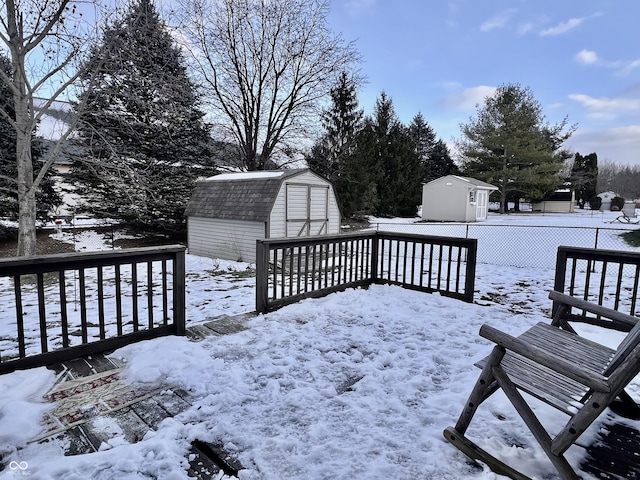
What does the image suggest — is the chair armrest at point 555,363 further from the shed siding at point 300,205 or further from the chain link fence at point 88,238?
the chain link fence at point 88,238

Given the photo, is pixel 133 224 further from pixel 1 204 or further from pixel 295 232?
pixel 295 232

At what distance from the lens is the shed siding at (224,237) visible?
9.47 metres

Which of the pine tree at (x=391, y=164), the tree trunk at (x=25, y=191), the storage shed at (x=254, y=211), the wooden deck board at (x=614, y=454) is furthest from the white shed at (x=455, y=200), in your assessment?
the wooden deck board at (x=614, y=454)

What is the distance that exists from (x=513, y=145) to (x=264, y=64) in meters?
17.0

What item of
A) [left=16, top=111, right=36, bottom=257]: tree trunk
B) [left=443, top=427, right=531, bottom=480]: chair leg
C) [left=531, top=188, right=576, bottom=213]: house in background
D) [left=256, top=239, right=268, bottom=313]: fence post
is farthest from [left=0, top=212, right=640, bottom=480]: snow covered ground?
[left=531, top=188, right=576, bottom=213]: house in background

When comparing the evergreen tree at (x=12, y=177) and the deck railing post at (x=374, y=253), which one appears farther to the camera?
the evergreen tree at (x=12, y=177)

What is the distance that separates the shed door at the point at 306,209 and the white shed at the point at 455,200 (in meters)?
12.6

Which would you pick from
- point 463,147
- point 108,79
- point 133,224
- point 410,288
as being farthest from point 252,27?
point 463,147

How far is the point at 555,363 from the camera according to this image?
1.51 metres

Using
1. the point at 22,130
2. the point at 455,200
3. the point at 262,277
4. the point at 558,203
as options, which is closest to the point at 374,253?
the point at 262,277

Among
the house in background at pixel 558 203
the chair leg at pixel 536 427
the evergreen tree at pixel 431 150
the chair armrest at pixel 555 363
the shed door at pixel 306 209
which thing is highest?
the evergreen tree at pixel 431 150

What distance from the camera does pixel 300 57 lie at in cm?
1579

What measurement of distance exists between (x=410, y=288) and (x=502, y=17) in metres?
7.42

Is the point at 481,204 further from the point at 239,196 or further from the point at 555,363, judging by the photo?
the point at 555,363
